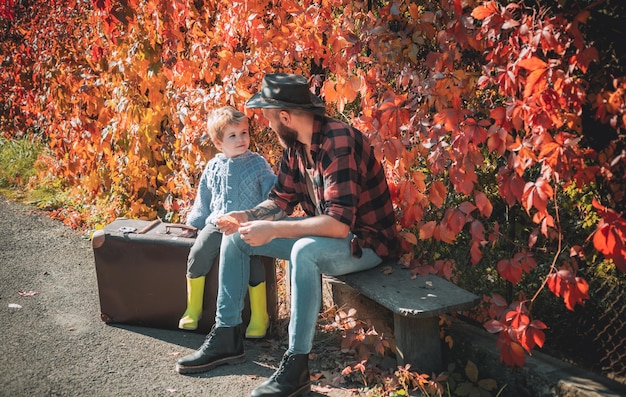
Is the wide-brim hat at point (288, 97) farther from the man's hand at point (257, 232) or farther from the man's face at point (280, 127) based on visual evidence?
the man's hand at point (257, 232)

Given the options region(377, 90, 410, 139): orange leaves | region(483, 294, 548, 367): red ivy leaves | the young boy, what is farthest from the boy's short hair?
region(483, 294, 548, 367): red ivy leaves

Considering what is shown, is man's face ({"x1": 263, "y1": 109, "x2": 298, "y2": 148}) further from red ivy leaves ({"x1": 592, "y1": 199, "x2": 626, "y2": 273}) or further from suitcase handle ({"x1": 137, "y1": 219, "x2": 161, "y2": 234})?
red ivy leaves ({"x1": 592, "y1": 199, "x2": 626, "y2": 273})

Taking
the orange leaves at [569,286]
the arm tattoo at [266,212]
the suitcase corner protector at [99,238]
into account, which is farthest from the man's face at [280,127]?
the orange leaves at [569,286]

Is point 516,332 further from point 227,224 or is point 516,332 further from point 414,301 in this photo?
point 227,224

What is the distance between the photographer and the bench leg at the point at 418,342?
135 inches

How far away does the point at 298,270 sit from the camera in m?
3.40

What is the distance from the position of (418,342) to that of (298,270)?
67 centimetres

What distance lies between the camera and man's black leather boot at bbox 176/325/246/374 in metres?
3.73

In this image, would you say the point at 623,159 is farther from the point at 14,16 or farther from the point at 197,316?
the point at 14,16

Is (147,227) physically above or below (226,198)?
below

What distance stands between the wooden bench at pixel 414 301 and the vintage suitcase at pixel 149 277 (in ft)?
2.53

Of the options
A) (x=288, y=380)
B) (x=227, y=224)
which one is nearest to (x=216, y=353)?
(x=288, y=380)

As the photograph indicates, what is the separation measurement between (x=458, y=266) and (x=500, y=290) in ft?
0.91

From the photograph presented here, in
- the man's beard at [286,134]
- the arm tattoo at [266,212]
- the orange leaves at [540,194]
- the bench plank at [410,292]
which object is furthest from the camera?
the arm tattoo at [266,212]
